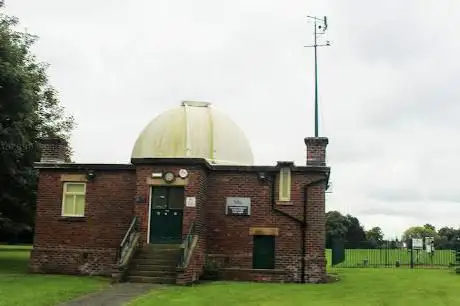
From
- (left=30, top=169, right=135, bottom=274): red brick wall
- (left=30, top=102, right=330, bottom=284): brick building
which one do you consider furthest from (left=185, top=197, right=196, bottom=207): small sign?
(left=30, top=169, right=135, bottom=274): red brick wall

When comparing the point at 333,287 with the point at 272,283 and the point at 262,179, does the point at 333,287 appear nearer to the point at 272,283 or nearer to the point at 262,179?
the point at 272,283

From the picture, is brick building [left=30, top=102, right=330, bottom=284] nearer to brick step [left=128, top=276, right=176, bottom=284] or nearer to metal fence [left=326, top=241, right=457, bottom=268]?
brick step [left=128, top=276, right=176, bottom=284]

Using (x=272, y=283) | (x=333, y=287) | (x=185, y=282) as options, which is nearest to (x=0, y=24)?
(x=185, y=282)

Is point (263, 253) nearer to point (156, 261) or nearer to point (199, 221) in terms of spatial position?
point (199, 221)

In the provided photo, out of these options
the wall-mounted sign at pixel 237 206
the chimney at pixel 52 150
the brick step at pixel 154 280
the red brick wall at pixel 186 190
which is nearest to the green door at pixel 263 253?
the wall-mounted sign at pixel 237 206

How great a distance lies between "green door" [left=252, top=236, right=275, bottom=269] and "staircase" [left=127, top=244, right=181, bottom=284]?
3030mm

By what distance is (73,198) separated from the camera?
80.6ft

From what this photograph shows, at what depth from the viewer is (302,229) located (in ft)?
76.0

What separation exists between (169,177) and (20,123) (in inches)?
263

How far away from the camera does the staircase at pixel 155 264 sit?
20359 millimetres

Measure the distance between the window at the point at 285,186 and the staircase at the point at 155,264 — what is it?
442 centimetres

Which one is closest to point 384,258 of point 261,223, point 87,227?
point 261,223

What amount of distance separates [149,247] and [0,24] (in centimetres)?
1145

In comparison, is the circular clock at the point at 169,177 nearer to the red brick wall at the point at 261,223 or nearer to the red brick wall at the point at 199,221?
the red brick wall at the point at 199,221
